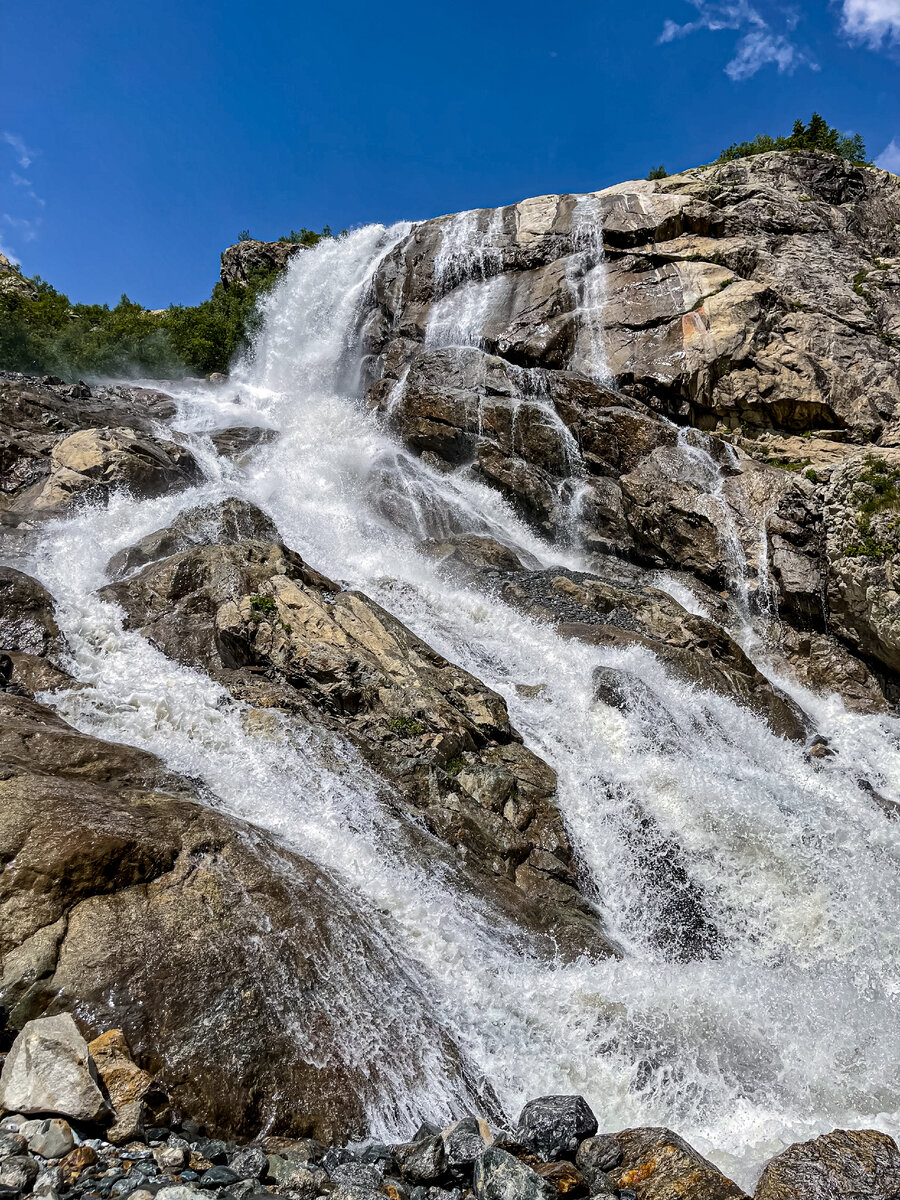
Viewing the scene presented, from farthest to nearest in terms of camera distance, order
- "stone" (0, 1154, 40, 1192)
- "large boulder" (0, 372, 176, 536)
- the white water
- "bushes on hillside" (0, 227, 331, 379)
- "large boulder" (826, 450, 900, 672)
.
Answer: "bushes on hillside" (0, 227, 331, 379), "large boulder" (0, 372, 176, 536), "large boulder" (826, 450, 900, 672), the white water, "stone" (0, 1154, 40, 1192)

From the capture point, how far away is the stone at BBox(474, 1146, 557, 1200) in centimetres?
405

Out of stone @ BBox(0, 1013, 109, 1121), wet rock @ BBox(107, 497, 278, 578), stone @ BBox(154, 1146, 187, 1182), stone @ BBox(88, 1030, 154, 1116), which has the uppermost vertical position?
wet rock @ BBox(107, 497, 278, 578)

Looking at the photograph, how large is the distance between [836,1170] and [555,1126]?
1.80 metres

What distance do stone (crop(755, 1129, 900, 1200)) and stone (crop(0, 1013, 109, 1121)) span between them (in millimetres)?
4208

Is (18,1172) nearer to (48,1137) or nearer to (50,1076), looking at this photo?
(48,1137)

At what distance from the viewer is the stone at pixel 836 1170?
4273mm

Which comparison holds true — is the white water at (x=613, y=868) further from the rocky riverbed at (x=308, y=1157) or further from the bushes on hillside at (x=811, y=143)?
the bushes on hillside at (x=811, y=143)

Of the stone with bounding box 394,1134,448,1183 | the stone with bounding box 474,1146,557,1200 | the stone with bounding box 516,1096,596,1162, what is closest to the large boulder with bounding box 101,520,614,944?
the stone with bounding box 516,1096,596,1162

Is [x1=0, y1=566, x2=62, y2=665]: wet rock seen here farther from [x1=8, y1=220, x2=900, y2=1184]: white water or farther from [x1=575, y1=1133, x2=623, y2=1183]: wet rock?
[x1=575, y1=1133, x2=623, y2=1183]: wet rock

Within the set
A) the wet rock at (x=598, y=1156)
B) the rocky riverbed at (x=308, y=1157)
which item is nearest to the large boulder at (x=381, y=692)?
the wet rock at (x=598, y=1156)

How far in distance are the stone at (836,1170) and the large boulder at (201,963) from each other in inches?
85.8

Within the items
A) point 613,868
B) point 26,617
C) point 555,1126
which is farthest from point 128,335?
point 555,1126

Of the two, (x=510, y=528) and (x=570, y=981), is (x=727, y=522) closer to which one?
(x=510, y=528)

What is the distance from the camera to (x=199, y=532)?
15.6 m
